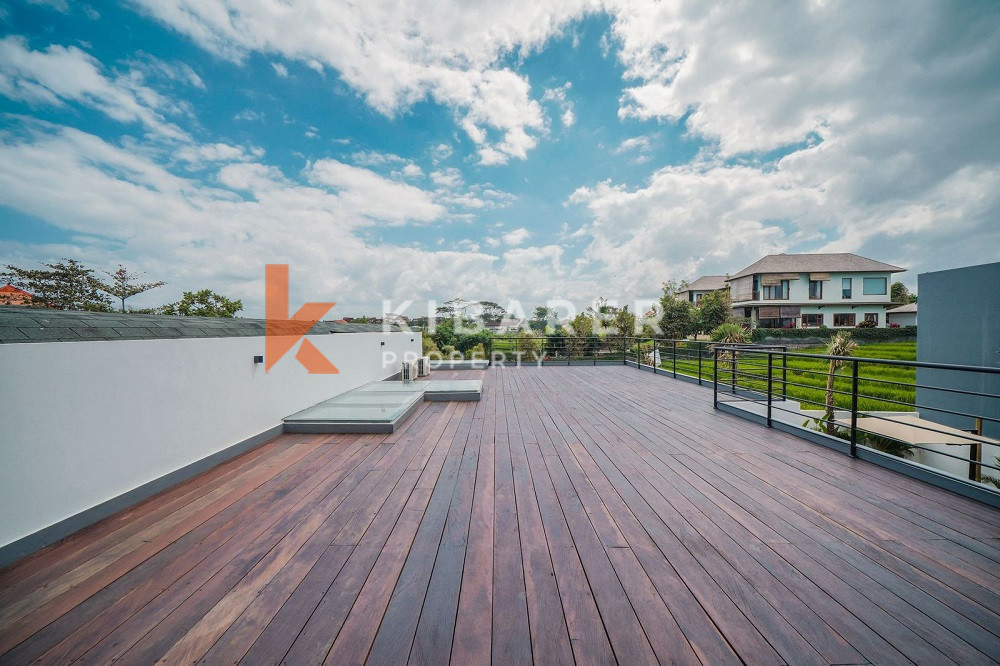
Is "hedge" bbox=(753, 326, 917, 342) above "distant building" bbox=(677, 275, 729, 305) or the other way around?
Answer: the other way around

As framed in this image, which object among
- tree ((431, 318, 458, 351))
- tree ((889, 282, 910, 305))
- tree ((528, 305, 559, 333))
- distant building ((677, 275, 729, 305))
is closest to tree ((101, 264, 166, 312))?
tree ((431, 318, 458, 351))

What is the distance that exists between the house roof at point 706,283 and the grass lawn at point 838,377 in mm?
10884

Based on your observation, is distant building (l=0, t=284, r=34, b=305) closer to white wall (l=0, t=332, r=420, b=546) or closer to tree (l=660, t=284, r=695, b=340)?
white wall (l=0, t=332, r=420, b=546)

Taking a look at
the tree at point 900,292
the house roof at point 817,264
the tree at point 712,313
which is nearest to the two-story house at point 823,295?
the house roof at point 817,264

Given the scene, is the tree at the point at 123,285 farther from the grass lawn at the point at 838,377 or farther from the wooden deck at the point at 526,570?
the grass lawn at the point at 838,377

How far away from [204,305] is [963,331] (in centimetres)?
1598

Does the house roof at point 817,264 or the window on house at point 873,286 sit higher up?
the house roof at point 817,264

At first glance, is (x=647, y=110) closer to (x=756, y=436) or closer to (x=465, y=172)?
(x=465, y=172)

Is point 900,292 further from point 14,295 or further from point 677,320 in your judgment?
point 14,295

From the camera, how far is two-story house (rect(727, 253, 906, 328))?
2294 cm

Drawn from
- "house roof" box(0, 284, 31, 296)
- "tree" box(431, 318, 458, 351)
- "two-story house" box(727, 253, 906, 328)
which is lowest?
"tree" box(431, 318, 458, 351)

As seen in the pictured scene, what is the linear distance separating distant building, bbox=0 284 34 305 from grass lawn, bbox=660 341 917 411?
1157cm

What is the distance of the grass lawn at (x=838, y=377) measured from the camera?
3288mm

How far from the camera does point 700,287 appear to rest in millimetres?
30812
